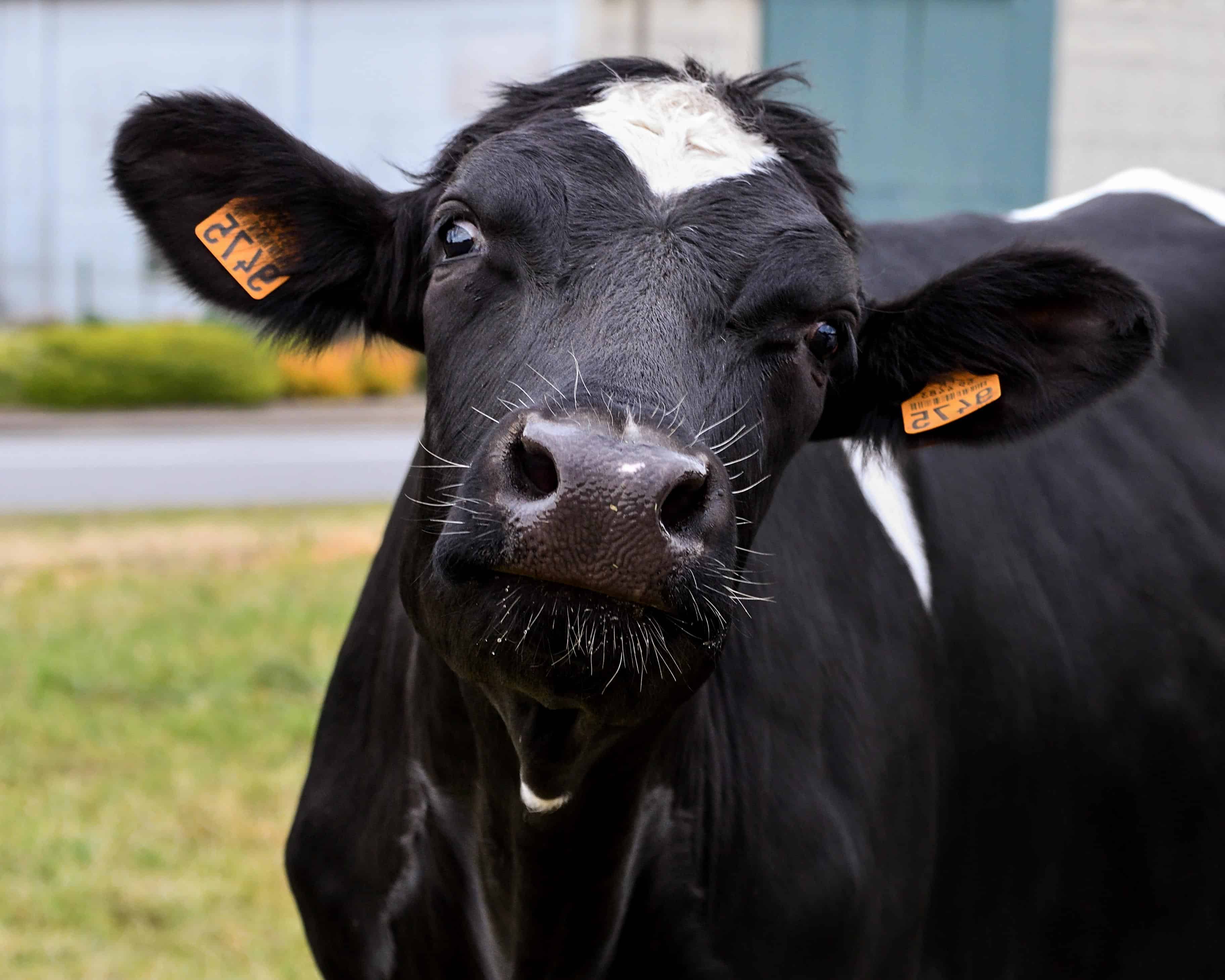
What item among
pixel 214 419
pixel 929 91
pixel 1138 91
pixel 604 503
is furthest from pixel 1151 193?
pixel 214 419

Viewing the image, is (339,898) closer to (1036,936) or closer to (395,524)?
(395,524)

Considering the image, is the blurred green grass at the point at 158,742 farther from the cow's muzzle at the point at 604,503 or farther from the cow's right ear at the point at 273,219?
the cow's muzzle at the point at 604,503

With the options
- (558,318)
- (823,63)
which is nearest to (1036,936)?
(558,318)

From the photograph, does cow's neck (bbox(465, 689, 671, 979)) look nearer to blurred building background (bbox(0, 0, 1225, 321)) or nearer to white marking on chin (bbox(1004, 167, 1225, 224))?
blurred building background (bbox(0, 0, 1225, 321))

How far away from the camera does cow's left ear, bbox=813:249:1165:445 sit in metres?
2.74

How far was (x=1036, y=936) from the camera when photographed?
3379 millimetres

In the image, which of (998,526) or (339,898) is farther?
(998,526)

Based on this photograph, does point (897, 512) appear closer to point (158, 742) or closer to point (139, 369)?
point (158, 742)

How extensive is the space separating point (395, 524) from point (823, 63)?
8745 millimetres

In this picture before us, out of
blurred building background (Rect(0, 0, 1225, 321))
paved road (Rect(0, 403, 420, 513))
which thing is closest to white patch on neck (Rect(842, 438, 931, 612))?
blurred building background (Rect(0, 0, 1225, 321))

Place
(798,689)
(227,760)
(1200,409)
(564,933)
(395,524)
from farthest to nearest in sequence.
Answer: (227,760), (1200,409), (395,524), (798,689), (564,933)

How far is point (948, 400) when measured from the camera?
2.82 metres

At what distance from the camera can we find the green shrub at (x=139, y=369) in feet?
54.6

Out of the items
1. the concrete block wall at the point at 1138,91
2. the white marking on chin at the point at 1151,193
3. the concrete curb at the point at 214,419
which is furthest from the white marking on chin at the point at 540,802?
the concrete curb at the point at 214,419
